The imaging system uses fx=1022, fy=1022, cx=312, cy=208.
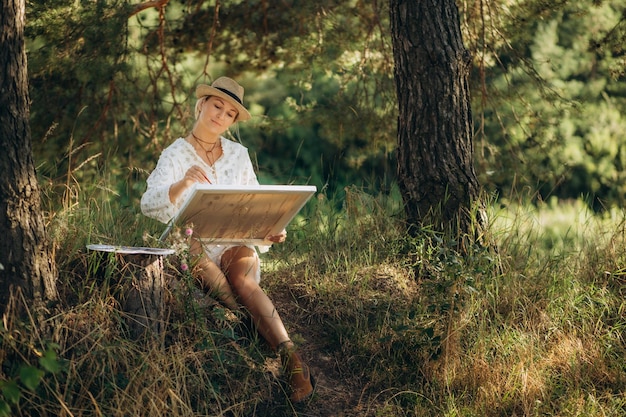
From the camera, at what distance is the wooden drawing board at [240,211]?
4.31 meters

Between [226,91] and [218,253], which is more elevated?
[226,91]

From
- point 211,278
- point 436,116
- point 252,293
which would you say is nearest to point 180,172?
point 211,278

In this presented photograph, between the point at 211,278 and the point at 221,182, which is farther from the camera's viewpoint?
the point at 221,182

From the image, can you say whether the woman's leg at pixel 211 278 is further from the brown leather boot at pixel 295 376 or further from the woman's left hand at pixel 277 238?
the brown leather boot at pixel 295 376

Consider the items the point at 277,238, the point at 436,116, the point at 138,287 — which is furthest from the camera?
the point at 436,116

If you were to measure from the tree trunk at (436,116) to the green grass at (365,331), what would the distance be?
18 cm

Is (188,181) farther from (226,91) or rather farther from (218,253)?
(226,91)

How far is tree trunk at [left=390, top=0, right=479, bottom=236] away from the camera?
219 inches

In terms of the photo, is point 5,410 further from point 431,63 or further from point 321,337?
point 431,63

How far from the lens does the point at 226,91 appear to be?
4.97m

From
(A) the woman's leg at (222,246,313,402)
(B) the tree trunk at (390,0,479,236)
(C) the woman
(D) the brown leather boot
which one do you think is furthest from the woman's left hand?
(B) the tree trunk at (390,0,479,236)

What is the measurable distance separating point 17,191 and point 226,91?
1263 mm

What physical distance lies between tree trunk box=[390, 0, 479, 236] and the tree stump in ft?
5.57

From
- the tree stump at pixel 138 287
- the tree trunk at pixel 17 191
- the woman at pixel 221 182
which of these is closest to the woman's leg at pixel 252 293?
the woman at pixel 221 182
